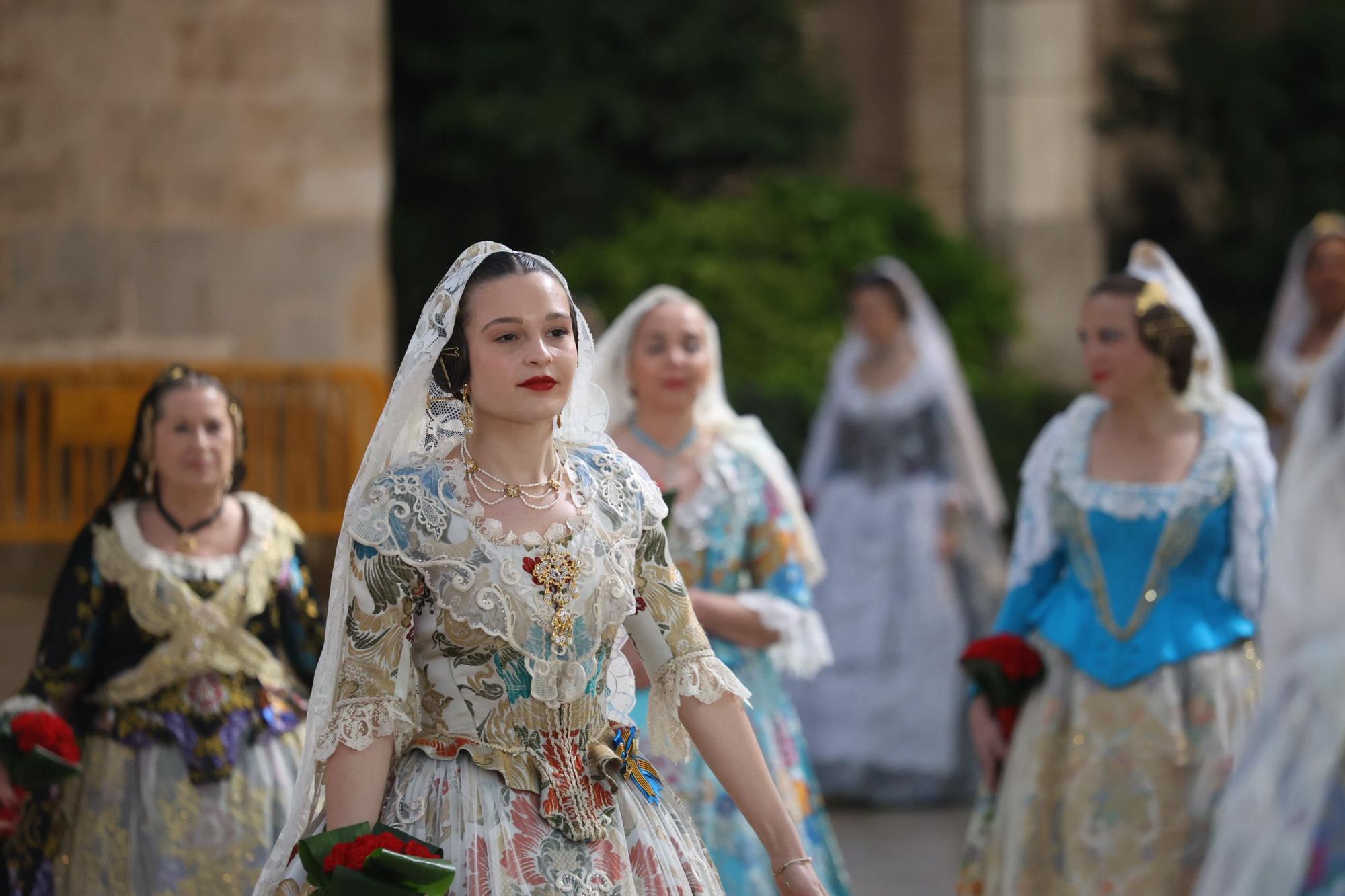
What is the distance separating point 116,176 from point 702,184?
672 centimetres

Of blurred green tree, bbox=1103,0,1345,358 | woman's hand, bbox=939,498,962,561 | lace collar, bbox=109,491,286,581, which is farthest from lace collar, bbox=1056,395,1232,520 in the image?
blurred green tree, bbox=1103,0,1345,358

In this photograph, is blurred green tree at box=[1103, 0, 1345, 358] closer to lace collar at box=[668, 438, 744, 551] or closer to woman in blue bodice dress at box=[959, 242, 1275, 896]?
woman in blue bodice dress at box=[959, 242, 1275, 896]

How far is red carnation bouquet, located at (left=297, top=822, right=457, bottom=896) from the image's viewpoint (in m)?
2.77

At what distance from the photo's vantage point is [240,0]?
8.55m

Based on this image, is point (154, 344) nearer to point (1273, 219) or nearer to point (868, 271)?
point (868, 271)

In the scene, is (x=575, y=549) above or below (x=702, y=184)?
below

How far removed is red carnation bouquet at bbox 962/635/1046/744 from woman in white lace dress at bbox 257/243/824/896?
1.76 metres

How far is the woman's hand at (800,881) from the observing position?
315 cm

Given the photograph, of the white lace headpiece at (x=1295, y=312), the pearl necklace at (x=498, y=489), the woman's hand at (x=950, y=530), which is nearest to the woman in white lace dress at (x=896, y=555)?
the woman's hand at (x=950, y=530)

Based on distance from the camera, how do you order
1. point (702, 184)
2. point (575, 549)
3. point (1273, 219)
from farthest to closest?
1. point (1273, 219)
2. point (702, 184)
3. point (575, 549)

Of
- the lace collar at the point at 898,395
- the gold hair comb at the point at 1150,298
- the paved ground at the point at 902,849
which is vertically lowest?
the paved ground at the point at 902,849

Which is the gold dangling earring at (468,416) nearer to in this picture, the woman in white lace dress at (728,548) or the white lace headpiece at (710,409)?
the woman in white lace dress at (728,548)

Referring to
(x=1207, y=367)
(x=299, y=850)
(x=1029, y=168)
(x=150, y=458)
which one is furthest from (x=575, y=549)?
(x=1029, y=168)

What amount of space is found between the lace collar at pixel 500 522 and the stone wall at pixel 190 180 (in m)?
5.54
